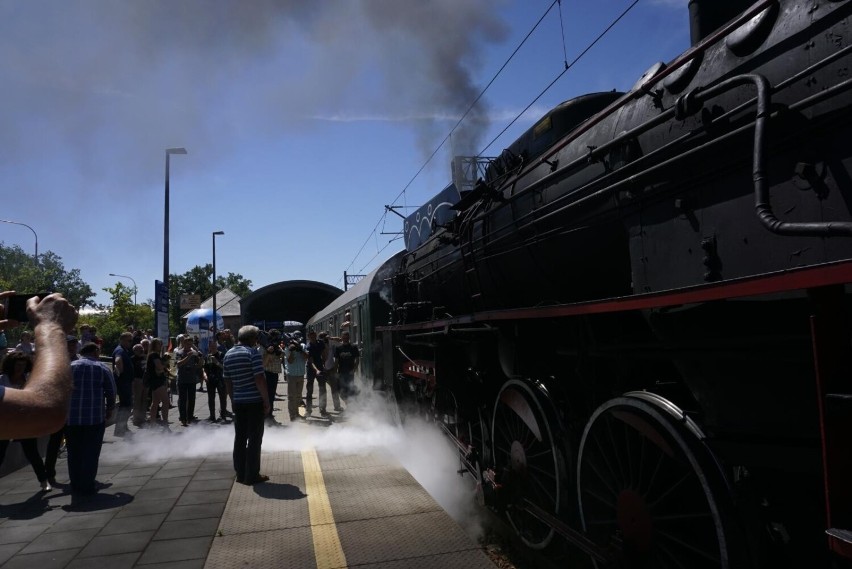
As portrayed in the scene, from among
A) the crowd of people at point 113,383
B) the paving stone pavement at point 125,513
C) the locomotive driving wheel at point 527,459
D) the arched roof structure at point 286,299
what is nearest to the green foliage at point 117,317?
the arched roof structure at point 286,299

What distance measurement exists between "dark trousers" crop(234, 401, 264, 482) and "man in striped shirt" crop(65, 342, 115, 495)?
4.17 ft

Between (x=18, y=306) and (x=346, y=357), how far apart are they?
33.9 ft

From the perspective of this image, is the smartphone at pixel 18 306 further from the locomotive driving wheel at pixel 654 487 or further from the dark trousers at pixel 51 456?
the dark trousers at pixel 51 456

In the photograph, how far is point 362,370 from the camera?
1284 cm

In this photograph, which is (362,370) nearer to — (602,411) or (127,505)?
(127,505)

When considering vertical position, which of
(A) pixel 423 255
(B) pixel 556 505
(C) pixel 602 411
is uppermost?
(A) pixel 423 255

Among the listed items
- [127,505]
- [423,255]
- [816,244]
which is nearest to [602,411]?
[816,244]

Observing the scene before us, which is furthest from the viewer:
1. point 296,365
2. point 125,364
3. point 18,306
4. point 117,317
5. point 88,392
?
point 117,317

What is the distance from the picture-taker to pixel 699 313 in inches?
100

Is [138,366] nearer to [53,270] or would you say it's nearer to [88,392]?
[88,392]

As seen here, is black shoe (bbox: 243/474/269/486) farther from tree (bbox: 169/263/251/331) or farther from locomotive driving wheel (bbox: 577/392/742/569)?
tree (bbox: 169/263/251/331)

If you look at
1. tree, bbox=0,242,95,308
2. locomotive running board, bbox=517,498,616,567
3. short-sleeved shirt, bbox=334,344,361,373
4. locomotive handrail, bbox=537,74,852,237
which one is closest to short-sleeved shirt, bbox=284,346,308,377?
short-sleeved shirt, bbox=334,344,361,373

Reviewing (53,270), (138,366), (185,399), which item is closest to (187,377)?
(185,399)

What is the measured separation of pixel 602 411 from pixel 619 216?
1013 mm
